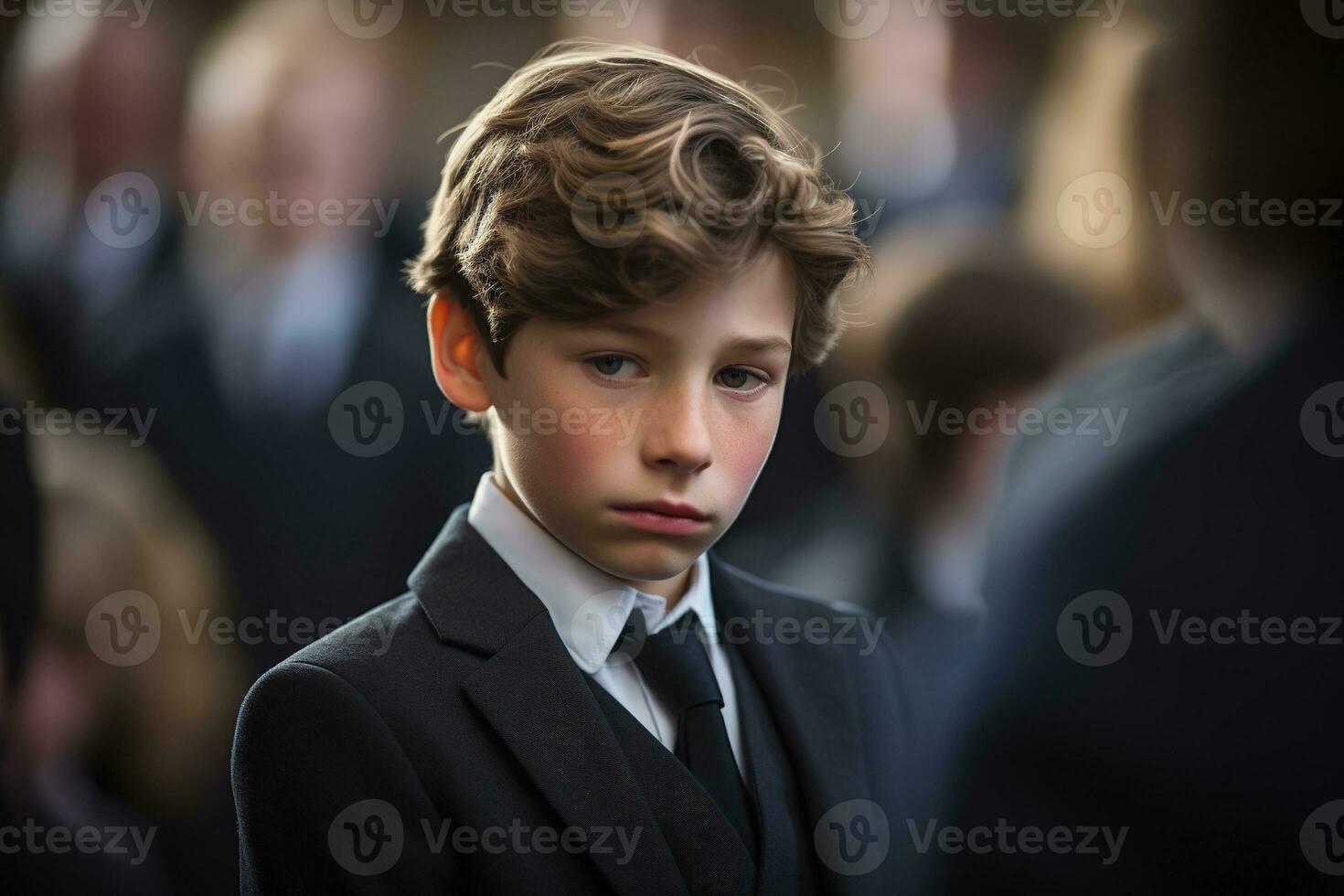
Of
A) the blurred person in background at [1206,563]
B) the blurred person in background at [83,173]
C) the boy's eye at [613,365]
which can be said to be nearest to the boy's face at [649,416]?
the boy's eye at [613,365]

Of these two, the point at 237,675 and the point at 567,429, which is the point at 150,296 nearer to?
the point at 237,675

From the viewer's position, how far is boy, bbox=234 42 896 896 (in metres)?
0.77

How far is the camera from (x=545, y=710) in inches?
32.1

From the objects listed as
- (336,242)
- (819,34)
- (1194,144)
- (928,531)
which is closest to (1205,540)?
(928,531)

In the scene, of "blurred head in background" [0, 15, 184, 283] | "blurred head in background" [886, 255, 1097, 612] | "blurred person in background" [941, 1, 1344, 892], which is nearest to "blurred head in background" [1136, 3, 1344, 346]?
"blurred person in background" [941, 1, 1344, 892]

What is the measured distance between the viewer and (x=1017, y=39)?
5.28ft

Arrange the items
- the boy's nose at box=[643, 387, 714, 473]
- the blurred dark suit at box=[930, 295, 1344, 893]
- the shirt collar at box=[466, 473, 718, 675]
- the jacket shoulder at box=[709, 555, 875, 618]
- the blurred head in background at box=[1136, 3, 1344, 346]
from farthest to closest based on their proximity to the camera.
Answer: the blurred head in background at box=[1136, 3, 1344, 346] → the blurred dark suit at box=[930, 295, 1344, 893] → the jacket shoulder at box=[709, 555, 875, 618] → the shirt collar at box=[466, 473, 718, 675] → the boy's nose at box=[643, 387, 714, 473]

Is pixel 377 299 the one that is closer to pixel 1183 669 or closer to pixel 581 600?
pixel 581 600

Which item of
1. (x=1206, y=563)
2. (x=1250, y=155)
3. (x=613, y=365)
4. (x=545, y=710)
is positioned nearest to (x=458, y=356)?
(x=613, y=365)

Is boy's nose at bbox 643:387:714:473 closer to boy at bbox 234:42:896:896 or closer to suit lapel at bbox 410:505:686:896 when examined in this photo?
boy at bbox 234:42:896:896

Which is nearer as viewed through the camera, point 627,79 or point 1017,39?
point 627,79

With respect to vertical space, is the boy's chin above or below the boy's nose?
below

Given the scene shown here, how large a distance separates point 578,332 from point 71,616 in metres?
1.14

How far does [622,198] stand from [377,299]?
0.87m
